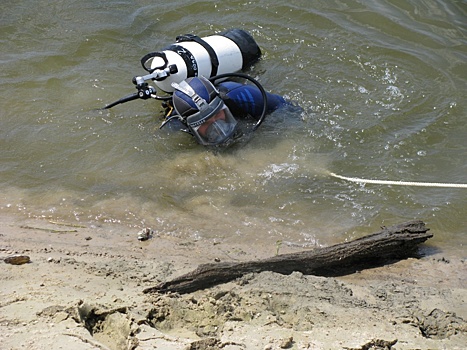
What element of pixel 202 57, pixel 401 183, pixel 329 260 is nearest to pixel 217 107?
pixel 202 57

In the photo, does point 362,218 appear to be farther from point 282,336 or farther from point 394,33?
point 394,33

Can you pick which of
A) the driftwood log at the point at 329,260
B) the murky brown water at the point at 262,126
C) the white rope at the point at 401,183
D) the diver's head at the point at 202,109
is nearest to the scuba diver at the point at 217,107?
the diver's head at the point at 202,109

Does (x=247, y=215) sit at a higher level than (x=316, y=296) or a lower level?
lower

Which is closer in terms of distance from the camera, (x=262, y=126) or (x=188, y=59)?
(x=188, y=59)

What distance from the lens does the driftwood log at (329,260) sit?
156 inches

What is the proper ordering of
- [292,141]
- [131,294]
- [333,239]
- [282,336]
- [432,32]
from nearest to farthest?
[282,336] → [131,294] → [333,239] → [292,141] → [432,32]

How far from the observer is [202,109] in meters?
5.84

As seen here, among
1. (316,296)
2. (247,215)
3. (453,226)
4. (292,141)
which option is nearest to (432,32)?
(292,141)

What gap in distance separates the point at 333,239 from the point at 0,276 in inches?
105

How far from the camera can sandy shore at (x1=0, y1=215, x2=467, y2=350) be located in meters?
3.28

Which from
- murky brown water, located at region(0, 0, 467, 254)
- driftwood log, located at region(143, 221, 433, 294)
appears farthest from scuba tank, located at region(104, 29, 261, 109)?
driftwood log, located at region(143, 221, 433, 294)

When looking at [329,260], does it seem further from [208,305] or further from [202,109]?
[202,109]

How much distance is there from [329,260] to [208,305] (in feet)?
3.93

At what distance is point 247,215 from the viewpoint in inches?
215
